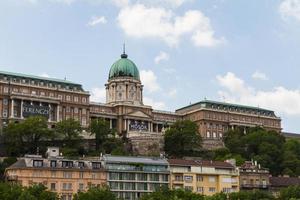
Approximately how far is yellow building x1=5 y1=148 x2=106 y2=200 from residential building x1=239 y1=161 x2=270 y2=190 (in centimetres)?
3410

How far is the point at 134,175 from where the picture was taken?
136375mm

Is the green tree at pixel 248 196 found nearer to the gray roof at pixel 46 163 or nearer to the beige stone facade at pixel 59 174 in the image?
the beige stone facade at pixel 59 174

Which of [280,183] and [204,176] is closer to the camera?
[204,176]

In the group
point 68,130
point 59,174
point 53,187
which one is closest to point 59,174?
point 59,174

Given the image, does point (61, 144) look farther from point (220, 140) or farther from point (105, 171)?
point (220, 140)

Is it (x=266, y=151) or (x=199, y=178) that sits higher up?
(x=266, y=151)

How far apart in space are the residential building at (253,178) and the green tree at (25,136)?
4711 centimetres

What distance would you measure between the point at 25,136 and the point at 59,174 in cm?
3552

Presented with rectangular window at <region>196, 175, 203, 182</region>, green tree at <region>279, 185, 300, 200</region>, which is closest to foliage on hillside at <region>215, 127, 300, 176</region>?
rectangular window at <region>196, 175, 203, 182</region>

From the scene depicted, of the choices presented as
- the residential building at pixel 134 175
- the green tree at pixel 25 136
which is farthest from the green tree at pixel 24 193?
the green tree at pixel 25 136

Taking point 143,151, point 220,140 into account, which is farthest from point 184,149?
Answer: point 220,140

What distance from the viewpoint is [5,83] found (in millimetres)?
187375

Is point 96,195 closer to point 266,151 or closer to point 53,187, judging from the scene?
point 53,187

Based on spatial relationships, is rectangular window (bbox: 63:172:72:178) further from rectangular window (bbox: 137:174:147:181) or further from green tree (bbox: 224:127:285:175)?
green tree (bbox: 224:127:285:175)
